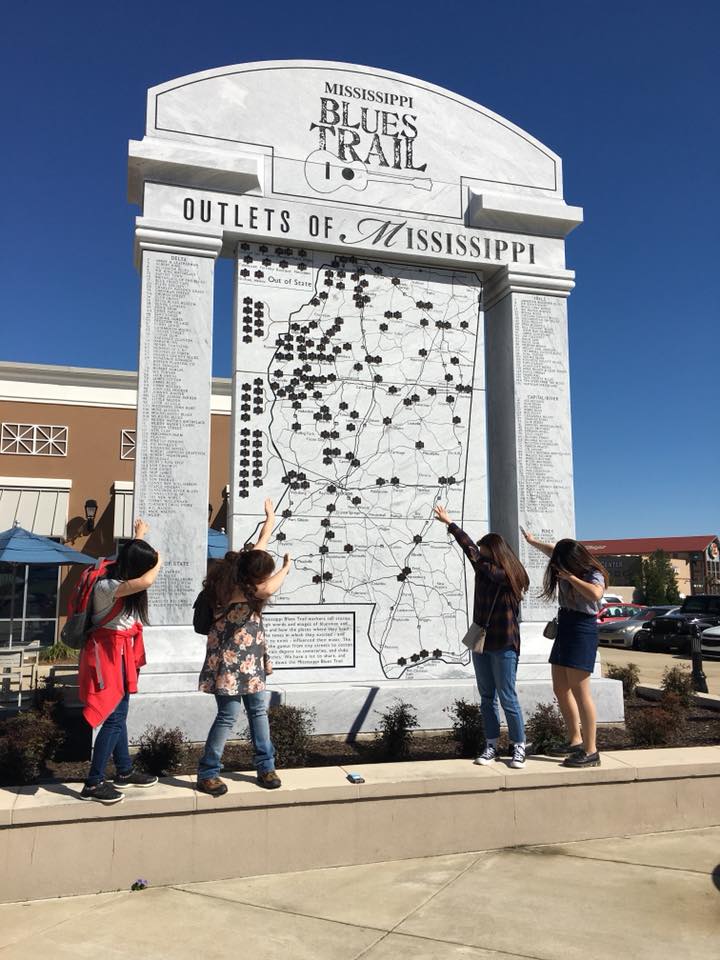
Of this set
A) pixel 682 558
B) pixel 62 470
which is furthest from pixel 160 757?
pixel 682 558

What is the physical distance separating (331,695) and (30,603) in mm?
11858

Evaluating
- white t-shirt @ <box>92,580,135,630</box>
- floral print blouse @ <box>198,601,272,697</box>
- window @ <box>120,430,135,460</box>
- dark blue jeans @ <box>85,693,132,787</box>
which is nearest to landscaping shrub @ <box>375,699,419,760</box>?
floral print blouse @ <box>198,601,272,697</box>

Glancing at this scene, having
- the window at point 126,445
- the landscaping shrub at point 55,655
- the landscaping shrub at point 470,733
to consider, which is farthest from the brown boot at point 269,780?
the window at point 126,445

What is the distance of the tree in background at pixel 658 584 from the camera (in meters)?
59.6

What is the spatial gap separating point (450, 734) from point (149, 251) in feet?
16.8

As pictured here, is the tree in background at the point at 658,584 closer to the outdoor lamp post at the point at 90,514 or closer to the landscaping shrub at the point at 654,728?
the outdoor lamp post at the point at 90,514

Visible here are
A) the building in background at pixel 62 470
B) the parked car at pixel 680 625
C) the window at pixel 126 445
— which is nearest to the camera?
the building in background at pixel 62 470

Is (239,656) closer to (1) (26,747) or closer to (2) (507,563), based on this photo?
(1) (26,747)

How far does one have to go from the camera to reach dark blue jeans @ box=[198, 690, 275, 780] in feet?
14.1

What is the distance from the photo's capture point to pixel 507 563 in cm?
531

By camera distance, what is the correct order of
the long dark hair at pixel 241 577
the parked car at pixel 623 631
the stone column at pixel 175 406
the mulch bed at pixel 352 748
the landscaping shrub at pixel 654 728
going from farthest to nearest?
the parked car at pixel 623 631, the stone column at pixel 175 406, the landscaping shrub at pixel 654 728, the mulch bed at pixel 352 748, the long dark hair at pixel 241 577

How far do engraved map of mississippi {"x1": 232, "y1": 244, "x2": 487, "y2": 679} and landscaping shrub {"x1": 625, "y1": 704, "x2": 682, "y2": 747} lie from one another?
185 centimetres

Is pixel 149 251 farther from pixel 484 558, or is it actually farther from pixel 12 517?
pixel 12 517

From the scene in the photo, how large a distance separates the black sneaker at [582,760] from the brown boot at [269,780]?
6.22 ft
